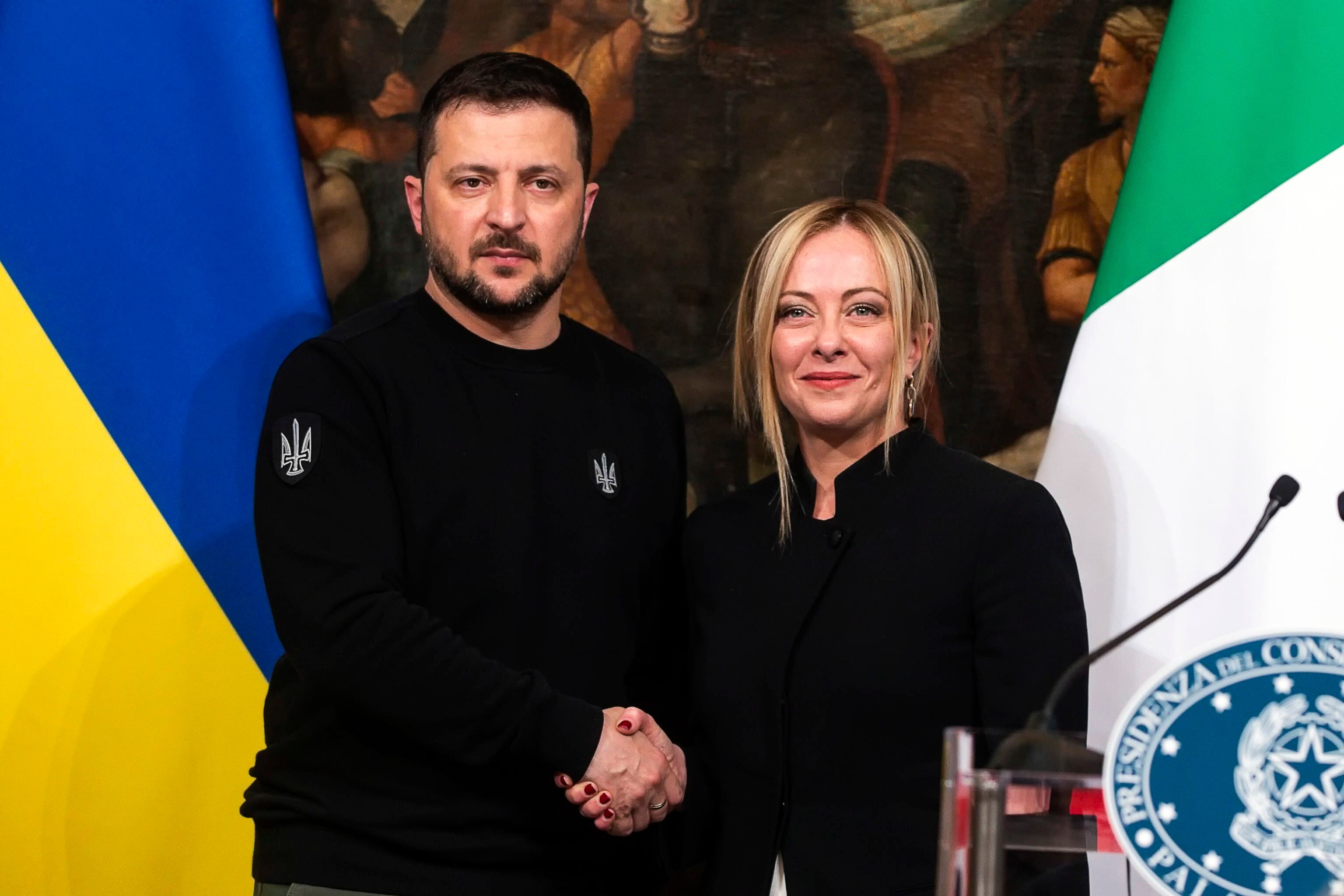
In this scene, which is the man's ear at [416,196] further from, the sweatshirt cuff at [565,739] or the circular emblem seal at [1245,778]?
the circular emblem seal at [1245,778]

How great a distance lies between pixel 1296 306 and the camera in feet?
7.79

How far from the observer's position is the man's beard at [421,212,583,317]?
7.55 feet

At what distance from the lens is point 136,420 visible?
8.56ft

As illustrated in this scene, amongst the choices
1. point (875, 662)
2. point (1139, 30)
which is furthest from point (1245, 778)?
point (1139, 30)

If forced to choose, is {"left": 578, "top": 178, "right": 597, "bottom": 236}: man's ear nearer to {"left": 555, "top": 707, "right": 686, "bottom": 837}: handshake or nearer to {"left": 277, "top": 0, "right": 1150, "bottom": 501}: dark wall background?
{"left": 277, "top": 0, "right": 1150, "bottom": 501}: dark wall background

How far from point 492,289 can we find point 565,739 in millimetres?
771

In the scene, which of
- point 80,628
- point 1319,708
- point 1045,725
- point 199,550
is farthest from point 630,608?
point 1319,708

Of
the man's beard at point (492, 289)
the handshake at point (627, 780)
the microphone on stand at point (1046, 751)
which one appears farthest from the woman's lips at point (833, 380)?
the microphone on stand at point (1046, 751)

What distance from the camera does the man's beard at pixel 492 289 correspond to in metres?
2.30

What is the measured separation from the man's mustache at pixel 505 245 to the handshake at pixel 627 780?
0.78 metres

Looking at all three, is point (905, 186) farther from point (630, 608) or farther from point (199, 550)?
point (199, 550)

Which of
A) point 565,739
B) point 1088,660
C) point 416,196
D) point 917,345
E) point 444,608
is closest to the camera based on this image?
point 1088,660

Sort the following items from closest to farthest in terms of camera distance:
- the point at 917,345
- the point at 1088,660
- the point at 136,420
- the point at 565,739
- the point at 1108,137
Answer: the point at 1088,660, the point at 565,739, the point at 917,345, the point at 136,420, the point at 1108,137

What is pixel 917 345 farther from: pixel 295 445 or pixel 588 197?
pixel 295 445
